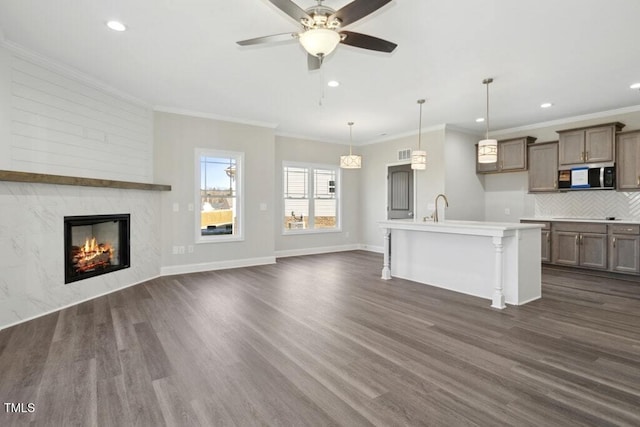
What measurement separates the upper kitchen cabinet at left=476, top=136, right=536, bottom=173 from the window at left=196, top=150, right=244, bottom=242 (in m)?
5.50

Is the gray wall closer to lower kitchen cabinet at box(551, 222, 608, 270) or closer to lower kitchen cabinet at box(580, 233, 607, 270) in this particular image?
lower kitchen cabinet at box(551, 222, 608, 270)

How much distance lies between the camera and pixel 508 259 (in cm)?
396

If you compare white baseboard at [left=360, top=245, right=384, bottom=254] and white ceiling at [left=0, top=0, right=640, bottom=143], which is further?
white baseboard at [left=360, top=245, right=384, bottom=254]

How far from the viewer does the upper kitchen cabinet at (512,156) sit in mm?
6629

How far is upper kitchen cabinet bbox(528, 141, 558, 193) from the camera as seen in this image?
6238 millimetres

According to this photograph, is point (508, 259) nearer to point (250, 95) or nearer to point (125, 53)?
point (250, 95)

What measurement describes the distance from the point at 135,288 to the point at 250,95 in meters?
3.40

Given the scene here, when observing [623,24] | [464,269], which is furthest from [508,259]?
[623,24]

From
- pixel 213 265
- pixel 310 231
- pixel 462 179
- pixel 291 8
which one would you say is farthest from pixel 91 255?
pixel 462 179

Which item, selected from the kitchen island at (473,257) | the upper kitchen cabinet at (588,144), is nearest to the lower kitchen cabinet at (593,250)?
the upper kitchen cabinet at (588,144)

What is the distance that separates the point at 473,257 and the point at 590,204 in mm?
3644

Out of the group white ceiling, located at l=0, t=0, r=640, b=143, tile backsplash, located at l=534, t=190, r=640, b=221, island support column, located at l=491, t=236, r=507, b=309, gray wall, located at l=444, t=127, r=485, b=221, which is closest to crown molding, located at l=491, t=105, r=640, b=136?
white ceiling, located at l=0, t=0, r=640, b=143

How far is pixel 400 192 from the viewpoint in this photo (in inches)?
309

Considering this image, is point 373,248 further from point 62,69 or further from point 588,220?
point 62,69
